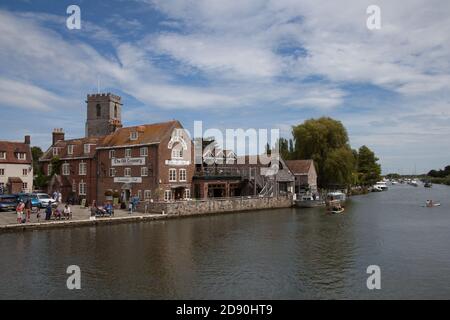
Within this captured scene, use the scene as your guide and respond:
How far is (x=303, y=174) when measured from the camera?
69875mm

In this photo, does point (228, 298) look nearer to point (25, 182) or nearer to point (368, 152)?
point (25, 182)

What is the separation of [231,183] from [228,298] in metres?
39.4

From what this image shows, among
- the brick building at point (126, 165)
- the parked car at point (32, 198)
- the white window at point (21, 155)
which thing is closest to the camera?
the parked car at point (32, 198)

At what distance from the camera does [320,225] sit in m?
38.5

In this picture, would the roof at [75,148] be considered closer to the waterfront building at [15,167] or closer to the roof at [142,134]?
the roof at [142,134]

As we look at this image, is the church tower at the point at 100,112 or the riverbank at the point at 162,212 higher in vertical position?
the church tower at the point at 100,112

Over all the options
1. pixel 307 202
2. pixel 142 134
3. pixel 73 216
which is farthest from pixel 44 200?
pixel 307 202

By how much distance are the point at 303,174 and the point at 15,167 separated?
45.4 m

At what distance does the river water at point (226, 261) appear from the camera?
57.5 ft

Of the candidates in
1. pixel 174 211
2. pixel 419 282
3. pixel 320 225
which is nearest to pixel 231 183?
pixel 174 211

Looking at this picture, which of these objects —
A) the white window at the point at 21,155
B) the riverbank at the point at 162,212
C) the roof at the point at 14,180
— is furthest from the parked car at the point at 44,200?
the white window at the point at 21,155

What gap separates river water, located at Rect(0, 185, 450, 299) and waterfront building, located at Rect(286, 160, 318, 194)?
3278 centimetres

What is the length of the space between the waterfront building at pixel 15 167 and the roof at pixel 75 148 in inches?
130
